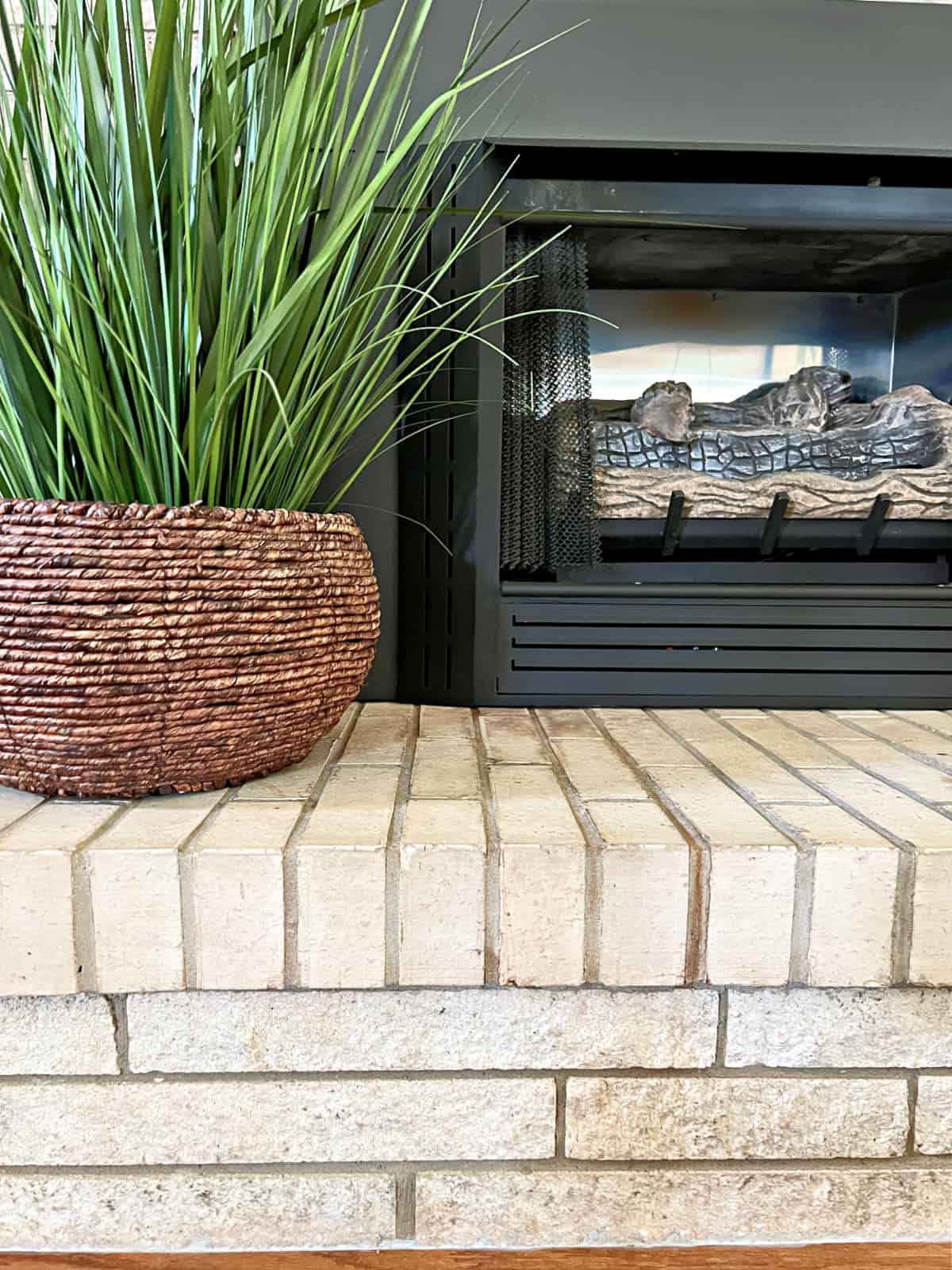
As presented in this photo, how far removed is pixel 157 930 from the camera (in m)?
0.64

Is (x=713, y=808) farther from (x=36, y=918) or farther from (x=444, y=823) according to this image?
(x=36, y=918)

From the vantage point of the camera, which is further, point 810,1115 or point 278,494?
point 278,494

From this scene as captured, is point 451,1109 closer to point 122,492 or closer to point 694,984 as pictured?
point 694,984

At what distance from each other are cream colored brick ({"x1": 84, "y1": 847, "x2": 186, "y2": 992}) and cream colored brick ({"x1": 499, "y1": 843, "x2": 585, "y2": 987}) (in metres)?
0.24

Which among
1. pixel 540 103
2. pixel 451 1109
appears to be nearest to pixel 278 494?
pixel 451 1109

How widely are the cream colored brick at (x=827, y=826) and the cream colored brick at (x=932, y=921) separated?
4 cm

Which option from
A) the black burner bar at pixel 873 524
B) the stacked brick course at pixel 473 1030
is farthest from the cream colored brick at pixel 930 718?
the stacked brick course at pixel 473 1030

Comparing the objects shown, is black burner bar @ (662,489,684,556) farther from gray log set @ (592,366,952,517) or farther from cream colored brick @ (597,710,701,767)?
cream colored brick @ (597,710,701,767)

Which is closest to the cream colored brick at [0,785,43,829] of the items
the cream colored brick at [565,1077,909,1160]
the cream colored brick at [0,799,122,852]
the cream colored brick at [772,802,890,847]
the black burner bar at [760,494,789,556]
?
the cream colored brick at [0,799,122,852]

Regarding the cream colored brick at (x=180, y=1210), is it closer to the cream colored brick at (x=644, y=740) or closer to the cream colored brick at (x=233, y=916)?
the cream colored brick at (x=233, y=916)

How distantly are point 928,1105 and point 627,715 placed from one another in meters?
0.56

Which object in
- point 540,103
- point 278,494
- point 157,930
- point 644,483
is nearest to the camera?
point 157,930

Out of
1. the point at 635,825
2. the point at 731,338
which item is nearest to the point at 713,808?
the point at 635,825

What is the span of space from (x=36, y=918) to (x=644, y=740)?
638 mm
